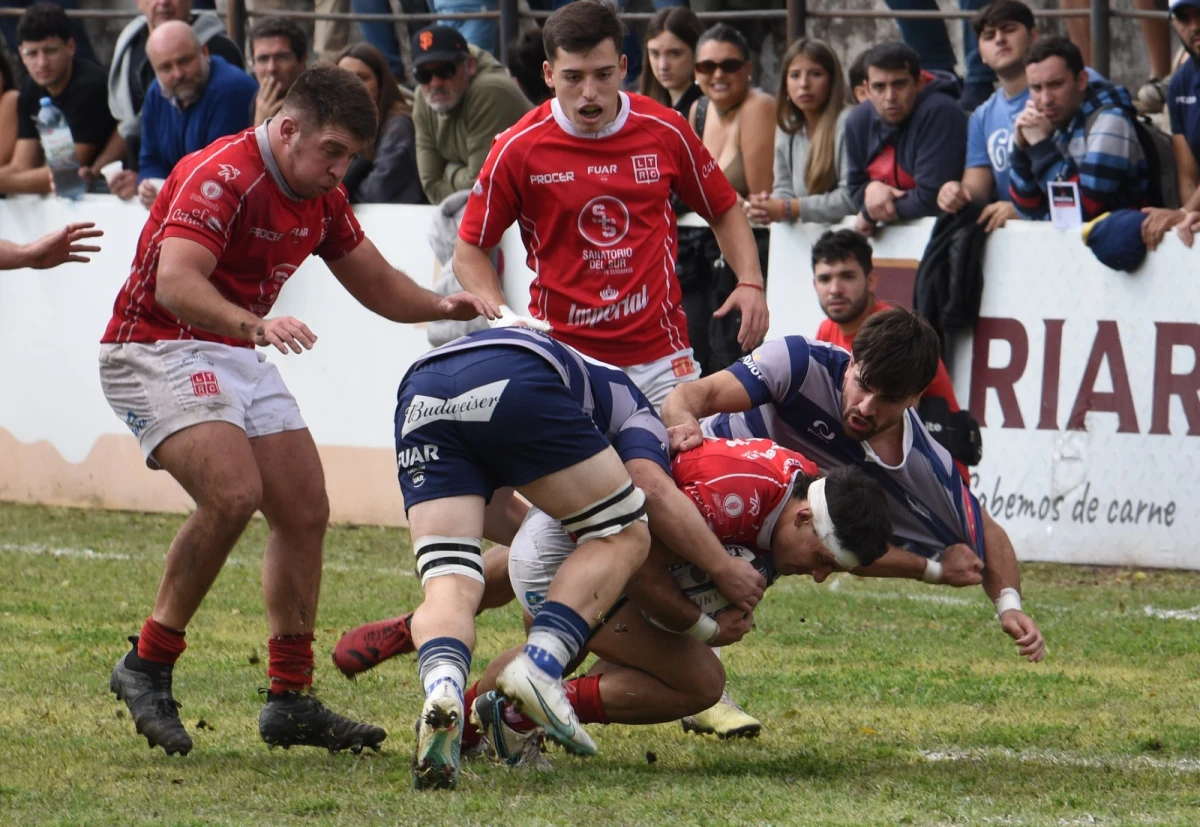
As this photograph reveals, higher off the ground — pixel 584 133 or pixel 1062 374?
pixel 584 133

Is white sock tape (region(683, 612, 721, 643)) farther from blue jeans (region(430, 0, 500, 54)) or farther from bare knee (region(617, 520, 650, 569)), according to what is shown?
blue jeans (region(430, 0, 500, 54))

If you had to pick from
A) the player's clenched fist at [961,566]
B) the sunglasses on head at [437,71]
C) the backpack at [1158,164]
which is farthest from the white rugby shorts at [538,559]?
the sunglasses on head at [437,71]

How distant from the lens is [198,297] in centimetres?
528

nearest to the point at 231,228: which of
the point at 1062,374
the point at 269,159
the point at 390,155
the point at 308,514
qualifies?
the point at 269,159

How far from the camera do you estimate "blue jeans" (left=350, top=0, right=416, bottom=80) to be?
41.0 feet

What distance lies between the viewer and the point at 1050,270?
30.4 feet

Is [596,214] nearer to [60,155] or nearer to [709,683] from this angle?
[709,683]

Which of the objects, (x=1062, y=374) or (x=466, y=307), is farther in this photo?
(x=1062, y=374)

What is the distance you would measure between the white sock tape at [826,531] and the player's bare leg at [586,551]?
0.45 metres

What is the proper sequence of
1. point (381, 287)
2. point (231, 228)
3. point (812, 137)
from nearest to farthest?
point (231, 228)
point (381, 287)
point (812, 137)

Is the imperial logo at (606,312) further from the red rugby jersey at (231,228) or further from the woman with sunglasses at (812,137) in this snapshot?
the woman with sunglasses at (812,137)

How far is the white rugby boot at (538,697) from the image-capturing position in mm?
4609

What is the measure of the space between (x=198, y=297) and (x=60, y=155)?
7.00 m

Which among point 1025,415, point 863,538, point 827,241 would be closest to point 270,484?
point 863,538
